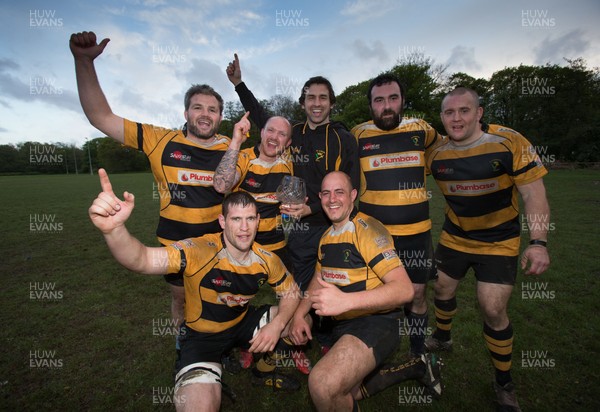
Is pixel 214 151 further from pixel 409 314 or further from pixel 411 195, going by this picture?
pixel 409 314

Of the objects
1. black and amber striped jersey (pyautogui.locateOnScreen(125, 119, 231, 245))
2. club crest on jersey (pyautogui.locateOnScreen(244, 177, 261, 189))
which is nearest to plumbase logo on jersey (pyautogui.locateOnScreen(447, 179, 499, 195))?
club crest on jersey (pyautogui.locateOnScreen(244, 177, 261, 189))

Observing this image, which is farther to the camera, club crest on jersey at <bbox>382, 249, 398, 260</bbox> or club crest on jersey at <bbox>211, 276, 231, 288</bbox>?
club crest on jersey at <bbox>211, 276, 231, 288</bbox>

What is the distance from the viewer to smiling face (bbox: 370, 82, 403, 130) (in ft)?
12.8

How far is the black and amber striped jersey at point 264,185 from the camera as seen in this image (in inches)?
150

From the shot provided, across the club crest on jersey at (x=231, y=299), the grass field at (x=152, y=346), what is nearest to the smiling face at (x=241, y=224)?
the club crest on jersey at (x=231, y=299)

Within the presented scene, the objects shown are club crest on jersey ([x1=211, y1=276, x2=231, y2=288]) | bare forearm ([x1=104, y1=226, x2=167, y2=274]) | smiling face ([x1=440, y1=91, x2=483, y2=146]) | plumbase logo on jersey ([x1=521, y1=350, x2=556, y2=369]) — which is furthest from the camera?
plumbase logo on jersey ([x1=521, y1=350, x2=556, y2=369])

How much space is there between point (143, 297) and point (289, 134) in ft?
16.3

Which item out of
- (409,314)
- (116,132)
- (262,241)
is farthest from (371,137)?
(116,132)

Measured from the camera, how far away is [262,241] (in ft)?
12.9

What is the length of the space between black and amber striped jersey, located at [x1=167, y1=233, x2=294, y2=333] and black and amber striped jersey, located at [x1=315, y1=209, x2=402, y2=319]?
24.0 inches

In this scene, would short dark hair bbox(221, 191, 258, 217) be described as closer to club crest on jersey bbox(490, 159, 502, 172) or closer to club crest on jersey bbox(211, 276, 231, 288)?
club crest on jersey bbox(211, 276, 231, 288)

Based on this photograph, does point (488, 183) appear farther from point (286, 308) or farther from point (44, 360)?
point (44, 360)

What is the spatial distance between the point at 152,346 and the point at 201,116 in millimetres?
3688

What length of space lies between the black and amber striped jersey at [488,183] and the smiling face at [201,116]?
3.16 metres
